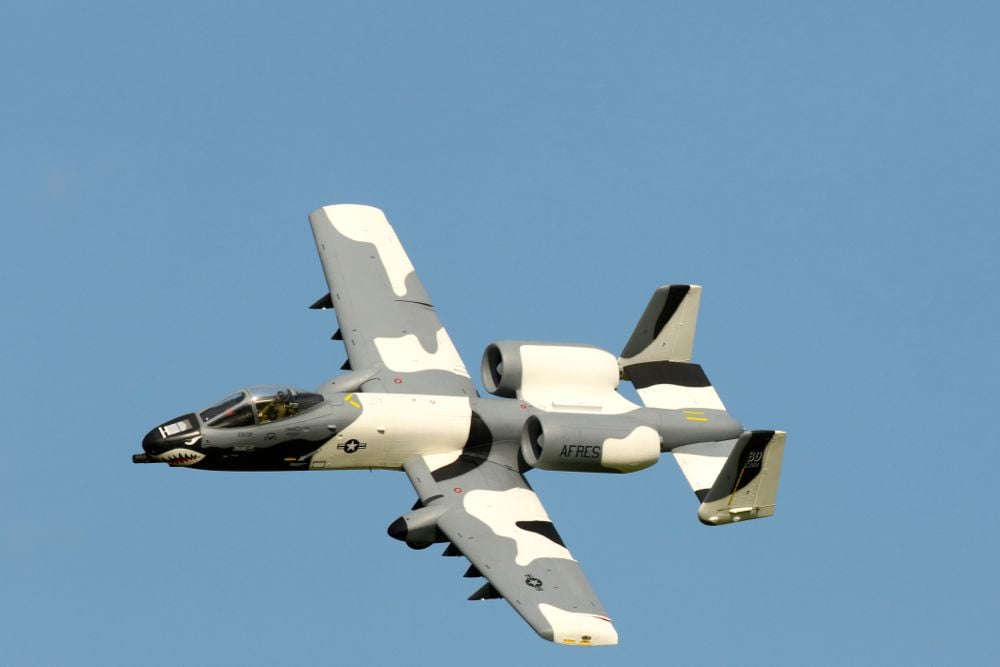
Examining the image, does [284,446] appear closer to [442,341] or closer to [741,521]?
[442,341]

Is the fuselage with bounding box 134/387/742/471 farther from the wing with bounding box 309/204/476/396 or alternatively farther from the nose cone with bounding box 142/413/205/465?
the wing with bounding box 309/204/476/396

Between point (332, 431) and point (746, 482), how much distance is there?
742cm

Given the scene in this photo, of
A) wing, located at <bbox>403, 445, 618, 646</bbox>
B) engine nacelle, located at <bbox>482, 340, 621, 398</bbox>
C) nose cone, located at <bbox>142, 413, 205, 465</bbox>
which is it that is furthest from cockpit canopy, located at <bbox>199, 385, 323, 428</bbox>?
engine nacelle, located at <bbox>482, 340, 621, 398</bbox>

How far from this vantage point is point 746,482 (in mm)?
34281

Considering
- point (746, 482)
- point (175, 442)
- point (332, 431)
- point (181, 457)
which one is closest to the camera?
point (175, 442)

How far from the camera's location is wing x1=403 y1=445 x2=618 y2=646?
31734 millimetres

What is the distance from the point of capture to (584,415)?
117 feet

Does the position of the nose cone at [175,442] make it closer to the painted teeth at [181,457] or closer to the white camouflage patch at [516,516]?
the painted teeth at [181,457]

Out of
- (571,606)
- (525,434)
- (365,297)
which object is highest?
(365,297)

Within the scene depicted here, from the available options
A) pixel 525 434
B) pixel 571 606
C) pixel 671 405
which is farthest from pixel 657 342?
pixel 571 606

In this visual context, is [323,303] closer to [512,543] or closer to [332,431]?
[332,431]

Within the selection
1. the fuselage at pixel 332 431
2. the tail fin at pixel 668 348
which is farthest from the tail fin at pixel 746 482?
the tail fin at pixel 668 348

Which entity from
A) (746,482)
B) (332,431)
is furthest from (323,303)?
(746,482)

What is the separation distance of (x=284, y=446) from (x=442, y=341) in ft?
14.7
